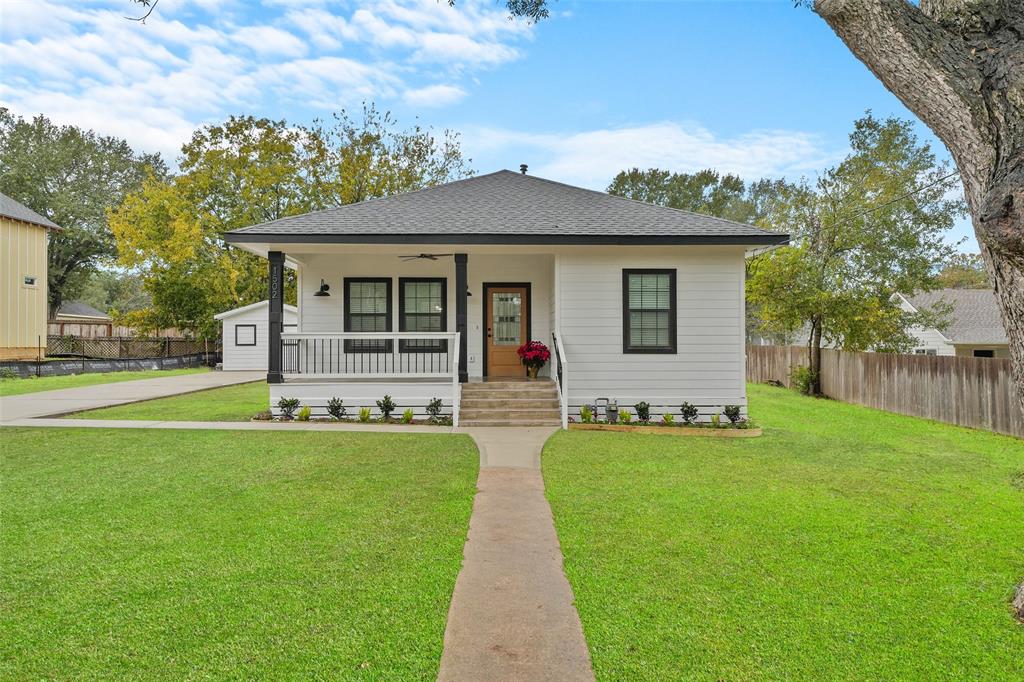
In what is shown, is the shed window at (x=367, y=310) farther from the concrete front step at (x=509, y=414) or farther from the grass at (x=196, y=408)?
the concrete front step at (x=509, y=414)

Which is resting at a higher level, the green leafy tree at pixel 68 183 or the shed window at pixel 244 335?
the green leafy tree at pixel 68 183

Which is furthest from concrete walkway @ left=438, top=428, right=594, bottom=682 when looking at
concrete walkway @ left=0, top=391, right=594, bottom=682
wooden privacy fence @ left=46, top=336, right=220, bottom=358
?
wooden privacy fence @ left=46, top=336, right=220, bottom=358

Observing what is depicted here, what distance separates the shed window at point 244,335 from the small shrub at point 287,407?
1573 cm

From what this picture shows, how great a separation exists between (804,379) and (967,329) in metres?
10.9

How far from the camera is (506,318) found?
12375mm

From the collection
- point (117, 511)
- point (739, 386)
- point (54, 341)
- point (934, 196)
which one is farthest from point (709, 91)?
point (54, 341)

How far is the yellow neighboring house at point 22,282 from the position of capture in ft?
75.2

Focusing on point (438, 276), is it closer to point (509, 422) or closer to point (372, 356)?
point (372, 356)

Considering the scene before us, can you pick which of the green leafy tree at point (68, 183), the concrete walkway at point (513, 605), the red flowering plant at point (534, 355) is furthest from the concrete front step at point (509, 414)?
the green leafy tree at point (68, 183)

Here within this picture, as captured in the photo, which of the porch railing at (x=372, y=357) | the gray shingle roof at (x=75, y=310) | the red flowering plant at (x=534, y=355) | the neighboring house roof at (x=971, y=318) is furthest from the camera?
the gray shingle roof at (x=75, y=310)

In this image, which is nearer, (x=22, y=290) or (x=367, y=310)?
(x=367, y=310)

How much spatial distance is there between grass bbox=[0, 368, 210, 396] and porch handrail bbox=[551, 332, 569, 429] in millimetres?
13233

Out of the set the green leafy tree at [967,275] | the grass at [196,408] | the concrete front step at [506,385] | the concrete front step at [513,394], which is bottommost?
the grass at [196,408]

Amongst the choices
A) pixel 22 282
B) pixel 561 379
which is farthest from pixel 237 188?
pixel 561 379
